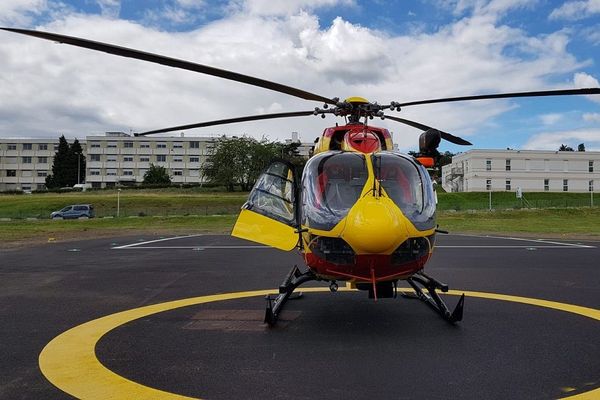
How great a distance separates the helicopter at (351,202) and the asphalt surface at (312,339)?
0.69m

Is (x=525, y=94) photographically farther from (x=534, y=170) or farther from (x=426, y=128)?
(x=534, y=170)

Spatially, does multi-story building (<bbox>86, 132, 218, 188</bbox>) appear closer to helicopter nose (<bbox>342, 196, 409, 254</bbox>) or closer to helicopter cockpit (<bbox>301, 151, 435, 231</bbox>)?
helicopter cockpit (<bbox>301, 151, 435, 231</bbox>)

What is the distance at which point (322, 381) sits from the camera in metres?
4.84

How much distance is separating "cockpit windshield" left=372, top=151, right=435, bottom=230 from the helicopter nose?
1.09ft

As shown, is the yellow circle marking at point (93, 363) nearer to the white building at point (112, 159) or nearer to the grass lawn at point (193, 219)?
the grass lawn at point (193, 219)

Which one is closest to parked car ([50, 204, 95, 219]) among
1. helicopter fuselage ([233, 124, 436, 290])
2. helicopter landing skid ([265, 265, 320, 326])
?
helicopter fuselage ([233, 124, 436, 290])

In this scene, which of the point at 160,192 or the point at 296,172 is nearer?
the point at 296,172

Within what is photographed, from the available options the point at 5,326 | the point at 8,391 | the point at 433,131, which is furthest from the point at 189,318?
the point at 433,131

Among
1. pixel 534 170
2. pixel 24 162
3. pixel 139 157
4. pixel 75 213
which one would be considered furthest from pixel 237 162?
pixel 24 162

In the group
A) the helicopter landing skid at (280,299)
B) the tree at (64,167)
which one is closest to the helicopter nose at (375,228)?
the helicopter landing skid at (280,299)

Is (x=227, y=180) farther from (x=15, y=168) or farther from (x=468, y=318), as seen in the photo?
(x=468, y=318)

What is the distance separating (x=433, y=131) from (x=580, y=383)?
4.09 meters

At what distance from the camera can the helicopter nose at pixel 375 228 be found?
583cm

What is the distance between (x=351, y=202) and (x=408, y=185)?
897 mm
